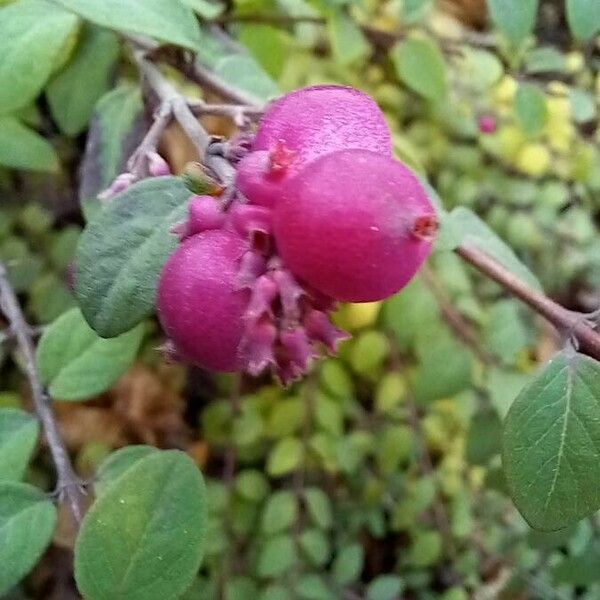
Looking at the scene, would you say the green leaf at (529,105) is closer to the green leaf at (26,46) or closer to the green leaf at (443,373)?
the green leaf at (443,373)

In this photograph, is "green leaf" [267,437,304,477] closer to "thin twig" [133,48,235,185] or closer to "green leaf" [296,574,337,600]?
→ "green leaf" [296,574,337,600]

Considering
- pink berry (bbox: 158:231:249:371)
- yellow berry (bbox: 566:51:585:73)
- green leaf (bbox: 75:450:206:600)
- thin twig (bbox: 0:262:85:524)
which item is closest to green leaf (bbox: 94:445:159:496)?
thin twig (bbox: 0:262:85:524)

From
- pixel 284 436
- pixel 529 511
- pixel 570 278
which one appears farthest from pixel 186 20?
pixel 570 278

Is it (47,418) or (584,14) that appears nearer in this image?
Answer: (47,418)

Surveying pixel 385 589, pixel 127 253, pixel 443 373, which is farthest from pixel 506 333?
pixel 127 253

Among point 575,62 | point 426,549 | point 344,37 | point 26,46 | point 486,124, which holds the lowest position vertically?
point 426,549

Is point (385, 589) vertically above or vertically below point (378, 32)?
below

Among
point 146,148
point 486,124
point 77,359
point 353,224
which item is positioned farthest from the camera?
point 486,124

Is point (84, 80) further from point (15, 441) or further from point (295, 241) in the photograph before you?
point (295, 241)

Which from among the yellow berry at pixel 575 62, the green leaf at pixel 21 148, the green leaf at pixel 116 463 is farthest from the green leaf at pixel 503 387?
the yellow berry at pixel 575 62

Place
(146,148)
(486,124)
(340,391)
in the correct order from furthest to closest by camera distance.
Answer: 1. (486,124)
2. (340,391)
3. (146,148)
